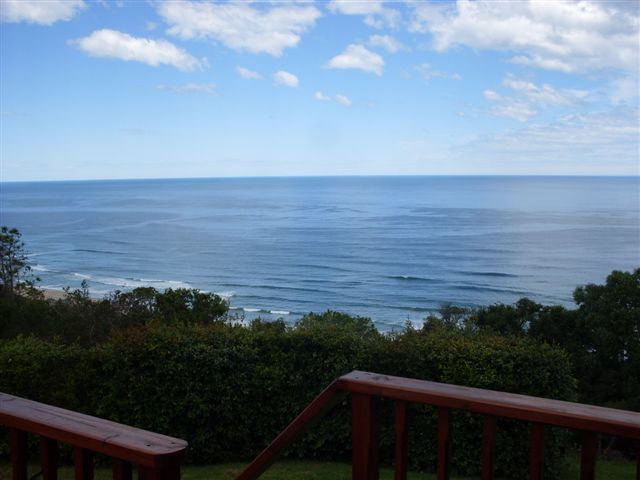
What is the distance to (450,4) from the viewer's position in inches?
1371

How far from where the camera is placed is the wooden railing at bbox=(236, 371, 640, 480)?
70.9 inches

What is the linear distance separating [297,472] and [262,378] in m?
1.30

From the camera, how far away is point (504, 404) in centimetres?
191

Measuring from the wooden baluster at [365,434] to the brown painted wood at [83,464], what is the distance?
2.99 ft

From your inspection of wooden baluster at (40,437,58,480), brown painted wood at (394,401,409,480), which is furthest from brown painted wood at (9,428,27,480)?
brown painted wood at (394,401,409,480)

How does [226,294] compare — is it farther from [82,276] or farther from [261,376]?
[261,376]

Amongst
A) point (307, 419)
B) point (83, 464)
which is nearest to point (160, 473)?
point (83, 464)

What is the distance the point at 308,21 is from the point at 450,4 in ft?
31.0

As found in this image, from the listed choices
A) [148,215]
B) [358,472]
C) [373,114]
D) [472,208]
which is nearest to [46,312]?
[358,472]

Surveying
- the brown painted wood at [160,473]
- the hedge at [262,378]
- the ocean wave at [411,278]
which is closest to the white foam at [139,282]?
the ocean wave at [411,278]

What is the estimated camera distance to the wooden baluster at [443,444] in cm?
210

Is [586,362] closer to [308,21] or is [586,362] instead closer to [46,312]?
[46,312]

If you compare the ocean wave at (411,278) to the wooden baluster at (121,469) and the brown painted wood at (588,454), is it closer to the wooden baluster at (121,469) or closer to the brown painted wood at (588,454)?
the brown painted wood at (588,454)

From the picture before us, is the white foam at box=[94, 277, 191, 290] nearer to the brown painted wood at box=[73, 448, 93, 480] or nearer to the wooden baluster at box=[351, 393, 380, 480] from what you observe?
the wooden baluster at box=[351, 393, 380, 480]
